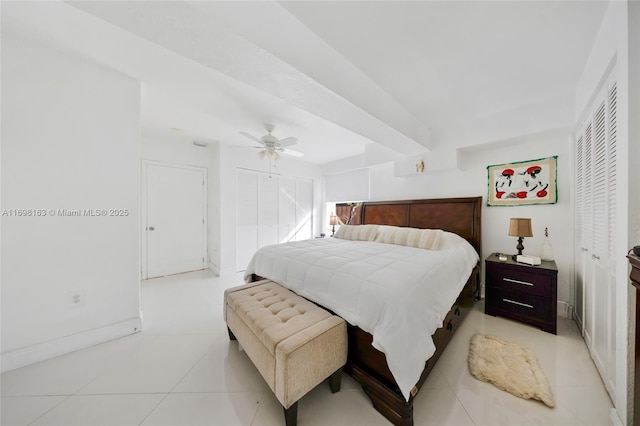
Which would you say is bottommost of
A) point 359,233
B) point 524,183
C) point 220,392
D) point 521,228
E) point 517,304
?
point 220,392

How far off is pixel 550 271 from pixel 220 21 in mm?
3472

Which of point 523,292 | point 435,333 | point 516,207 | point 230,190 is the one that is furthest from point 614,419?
point 230,190

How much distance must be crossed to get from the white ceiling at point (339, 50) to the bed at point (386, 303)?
4.78ft

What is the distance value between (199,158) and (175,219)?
1.31 meters

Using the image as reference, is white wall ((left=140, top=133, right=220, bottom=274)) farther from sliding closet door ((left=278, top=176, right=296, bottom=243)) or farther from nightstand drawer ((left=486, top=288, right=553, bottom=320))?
nightstand drawer ((left=486, top=288, right=553, bottom=320))

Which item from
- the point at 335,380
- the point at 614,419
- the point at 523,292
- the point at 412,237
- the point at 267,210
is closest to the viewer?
the point at 614,419

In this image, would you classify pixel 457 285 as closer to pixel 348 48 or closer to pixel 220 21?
pixel 348 48

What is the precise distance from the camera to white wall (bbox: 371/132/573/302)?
252 centimetres

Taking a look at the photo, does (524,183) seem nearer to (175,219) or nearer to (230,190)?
(230,190)

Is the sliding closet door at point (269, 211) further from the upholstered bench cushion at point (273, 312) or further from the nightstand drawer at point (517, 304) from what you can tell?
the nightstand drawer at point (517, 304)

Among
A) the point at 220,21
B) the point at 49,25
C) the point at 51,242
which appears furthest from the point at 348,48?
the point at 51,242

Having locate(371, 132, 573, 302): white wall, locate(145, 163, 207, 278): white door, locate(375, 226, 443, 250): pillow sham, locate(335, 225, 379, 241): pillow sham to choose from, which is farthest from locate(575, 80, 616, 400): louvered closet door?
locate(145, 163, 207, 278): white door

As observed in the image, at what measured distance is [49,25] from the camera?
1512 millimetres

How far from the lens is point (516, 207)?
282 centimetres
